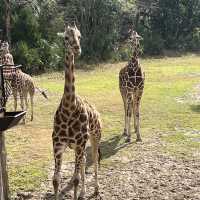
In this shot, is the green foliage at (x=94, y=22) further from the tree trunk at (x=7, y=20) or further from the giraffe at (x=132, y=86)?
the giraffe at (x=132, y=86)

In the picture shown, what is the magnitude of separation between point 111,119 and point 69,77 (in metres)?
6.78

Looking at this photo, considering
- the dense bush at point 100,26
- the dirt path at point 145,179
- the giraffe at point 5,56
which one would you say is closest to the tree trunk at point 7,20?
the dense bush at point 100,26

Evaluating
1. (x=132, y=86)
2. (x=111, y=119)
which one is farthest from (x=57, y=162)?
(x=111, y=119)

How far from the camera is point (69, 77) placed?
7012 mm

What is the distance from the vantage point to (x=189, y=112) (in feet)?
47.1

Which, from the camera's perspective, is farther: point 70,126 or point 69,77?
point 70,126

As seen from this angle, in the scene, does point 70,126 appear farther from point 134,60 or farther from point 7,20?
point 7,20

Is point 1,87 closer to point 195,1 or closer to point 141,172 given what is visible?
point 141,172

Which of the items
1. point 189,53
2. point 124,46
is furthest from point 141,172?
point 189,53

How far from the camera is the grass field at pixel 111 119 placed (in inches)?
393

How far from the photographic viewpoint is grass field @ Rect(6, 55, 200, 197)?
9977 mm

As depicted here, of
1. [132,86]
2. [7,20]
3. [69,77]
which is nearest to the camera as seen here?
[69,77]

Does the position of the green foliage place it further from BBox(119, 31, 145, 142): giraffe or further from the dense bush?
BBox(119, 31, 145, 142): giraffe

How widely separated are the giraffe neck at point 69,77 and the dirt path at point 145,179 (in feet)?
6.21
